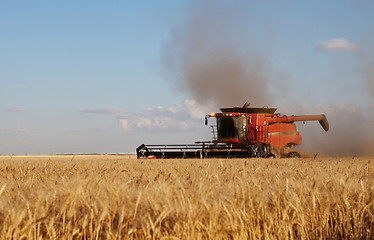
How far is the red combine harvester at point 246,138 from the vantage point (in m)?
20.6

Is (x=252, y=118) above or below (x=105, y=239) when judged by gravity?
above

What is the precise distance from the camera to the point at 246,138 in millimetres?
21984

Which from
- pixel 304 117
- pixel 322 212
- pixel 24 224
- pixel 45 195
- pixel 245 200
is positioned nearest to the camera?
pixel 24 224

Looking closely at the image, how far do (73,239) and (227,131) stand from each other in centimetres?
1868

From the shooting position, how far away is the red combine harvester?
20594mm

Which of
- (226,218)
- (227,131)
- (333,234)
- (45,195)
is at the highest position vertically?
(227,131)

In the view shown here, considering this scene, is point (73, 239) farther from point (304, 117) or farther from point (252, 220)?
point (304, 117)

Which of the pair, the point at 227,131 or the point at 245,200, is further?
the point at 227,131

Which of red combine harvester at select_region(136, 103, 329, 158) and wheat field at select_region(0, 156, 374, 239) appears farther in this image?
red combine harvester at select_region(136, 103, 329, 158)

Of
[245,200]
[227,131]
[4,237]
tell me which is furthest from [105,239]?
[227,131]

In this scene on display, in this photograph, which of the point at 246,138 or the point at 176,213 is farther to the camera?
the point at 246,138

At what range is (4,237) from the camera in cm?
310

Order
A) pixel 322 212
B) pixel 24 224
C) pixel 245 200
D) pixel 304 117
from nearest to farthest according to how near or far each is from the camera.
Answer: pixel 24 224 < pixel 245 200 < pixel 322 212 < pixel 304 117

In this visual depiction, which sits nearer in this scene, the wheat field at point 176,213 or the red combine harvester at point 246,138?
the wheat field at point 176,213
